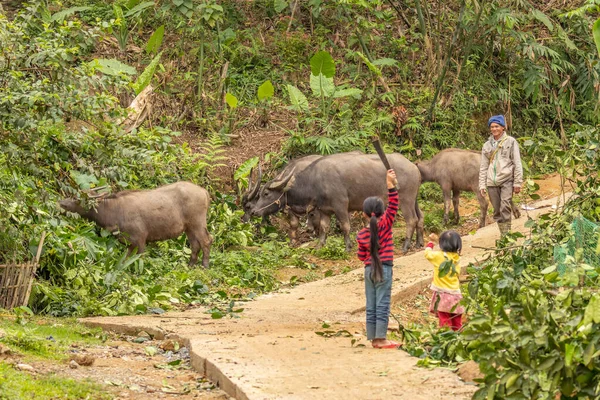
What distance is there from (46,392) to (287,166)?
1115 centimetres

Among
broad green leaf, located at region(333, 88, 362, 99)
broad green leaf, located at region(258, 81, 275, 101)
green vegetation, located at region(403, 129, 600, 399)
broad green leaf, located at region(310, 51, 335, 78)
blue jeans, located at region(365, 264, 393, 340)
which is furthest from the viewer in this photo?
broad green leaf, located at region(258, 81, 275, 101)

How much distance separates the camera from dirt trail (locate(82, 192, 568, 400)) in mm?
7297

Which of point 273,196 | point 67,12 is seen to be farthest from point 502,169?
point 67,12

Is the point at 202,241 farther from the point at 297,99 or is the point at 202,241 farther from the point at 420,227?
the point at 297,99

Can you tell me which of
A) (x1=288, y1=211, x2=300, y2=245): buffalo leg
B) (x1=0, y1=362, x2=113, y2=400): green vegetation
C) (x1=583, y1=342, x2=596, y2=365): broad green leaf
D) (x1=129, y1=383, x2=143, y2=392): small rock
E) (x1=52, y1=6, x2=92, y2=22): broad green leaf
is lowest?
(x1=288, y1=211, x2=300, y2=245): buffalo leg

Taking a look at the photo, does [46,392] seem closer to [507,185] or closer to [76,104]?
[76,104]

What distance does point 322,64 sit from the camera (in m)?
19.9

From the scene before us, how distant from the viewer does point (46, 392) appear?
7363 mm

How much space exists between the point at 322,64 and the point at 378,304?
11.4 meters

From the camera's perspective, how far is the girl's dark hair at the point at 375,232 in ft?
29.9

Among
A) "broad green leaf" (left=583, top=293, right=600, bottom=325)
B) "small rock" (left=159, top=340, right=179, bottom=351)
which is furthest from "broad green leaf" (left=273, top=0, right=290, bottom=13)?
"broad green leaf" (left=583, top=293, right=600, bottom=325)

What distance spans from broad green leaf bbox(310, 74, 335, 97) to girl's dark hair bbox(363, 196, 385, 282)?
11.0 metres

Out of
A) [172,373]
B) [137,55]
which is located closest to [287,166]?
[137,55]

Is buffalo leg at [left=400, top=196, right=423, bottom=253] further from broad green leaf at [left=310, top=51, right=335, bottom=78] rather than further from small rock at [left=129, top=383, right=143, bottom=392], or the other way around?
small rock at [left=129, top=383, right=143, bottom=392]
